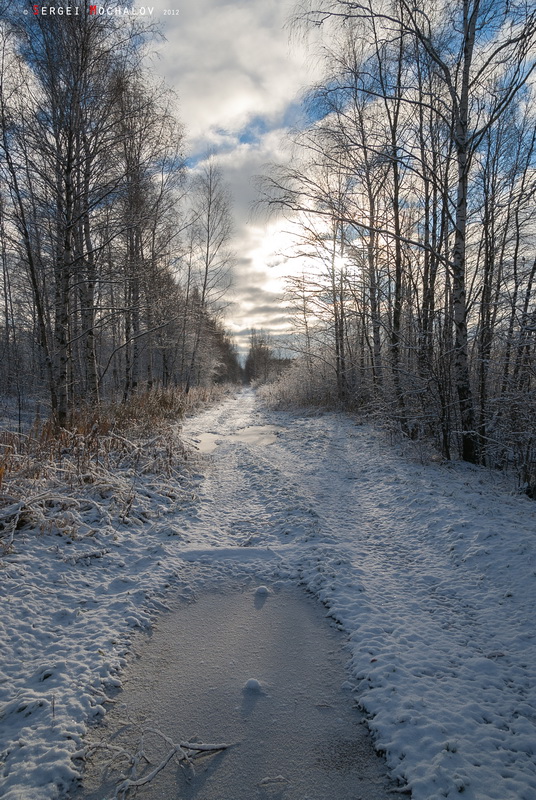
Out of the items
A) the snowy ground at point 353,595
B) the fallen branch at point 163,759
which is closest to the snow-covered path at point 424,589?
the snowy ground at point 353,595

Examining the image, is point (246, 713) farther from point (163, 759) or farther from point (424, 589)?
point (424, 589)

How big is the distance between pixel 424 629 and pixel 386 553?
1192mm

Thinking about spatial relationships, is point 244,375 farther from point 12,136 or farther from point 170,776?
point 170,776

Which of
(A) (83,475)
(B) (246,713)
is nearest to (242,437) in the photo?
(A) (83,475)

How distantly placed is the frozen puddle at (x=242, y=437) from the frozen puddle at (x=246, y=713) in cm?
589

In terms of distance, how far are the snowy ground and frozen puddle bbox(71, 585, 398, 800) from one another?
0.13 meters

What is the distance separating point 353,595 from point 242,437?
7.75 meters

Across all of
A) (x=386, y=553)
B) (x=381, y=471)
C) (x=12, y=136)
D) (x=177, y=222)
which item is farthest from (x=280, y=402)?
(x=386, y=553)

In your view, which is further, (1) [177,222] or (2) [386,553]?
(1) [177,222]

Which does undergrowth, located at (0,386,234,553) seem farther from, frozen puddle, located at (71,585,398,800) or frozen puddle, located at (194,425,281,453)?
frozen puddle, located at (71,585,398,800)

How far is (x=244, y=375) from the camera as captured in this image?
94000mm

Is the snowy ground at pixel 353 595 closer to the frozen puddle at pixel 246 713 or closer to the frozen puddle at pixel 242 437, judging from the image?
the frozen puddle at pixel 246 713

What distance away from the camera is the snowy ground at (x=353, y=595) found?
68.4 inches

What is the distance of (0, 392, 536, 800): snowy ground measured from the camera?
174 cm
